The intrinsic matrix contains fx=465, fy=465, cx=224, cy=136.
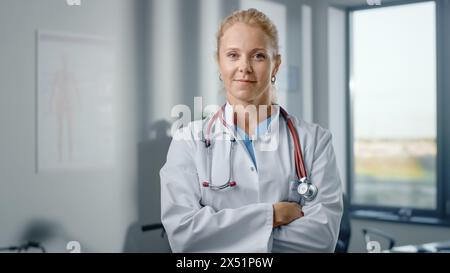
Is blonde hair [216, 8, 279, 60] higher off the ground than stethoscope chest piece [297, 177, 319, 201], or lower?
higher

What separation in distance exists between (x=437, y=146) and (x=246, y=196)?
0.38m

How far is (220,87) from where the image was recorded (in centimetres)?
88

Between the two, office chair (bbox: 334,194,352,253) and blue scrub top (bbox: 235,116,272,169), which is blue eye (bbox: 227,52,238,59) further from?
office chair (bbox: 334,194,352,253)

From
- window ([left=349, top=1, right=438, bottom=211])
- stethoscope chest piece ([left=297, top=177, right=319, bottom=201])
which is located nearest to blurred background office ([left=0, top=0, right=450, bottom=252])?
window ([left=349, top=1, right=438, bottom=211])

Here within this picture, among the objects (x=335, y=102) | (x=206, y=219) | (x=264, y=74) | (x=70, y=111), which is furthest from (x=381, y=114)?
(x=70, y=111)

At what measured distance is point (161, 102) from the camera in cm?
88

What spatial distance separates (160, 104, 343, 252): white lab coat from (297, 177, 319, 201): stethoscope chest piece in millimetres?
11

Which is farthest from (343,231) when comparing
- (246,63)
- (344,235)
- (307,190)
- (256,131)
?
(246,63)

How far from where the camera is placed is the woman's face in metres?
0.84

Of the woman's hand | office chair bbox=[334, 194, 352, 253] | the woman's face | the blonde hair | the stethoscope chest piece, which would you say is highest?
the blonde hair

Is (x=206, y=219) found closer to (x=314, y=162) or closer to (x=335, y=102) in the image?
(x=314, y=162)

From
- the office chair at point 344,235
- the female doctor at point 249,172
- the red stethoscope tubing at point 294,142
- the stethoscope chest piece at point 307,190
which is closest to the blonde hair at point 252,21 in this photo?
the female doctor at point 249,172

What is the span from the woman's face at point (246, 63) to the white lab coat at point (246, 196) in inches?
1.9

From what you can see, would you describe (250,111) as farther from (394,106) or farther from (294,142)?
(394,106)
